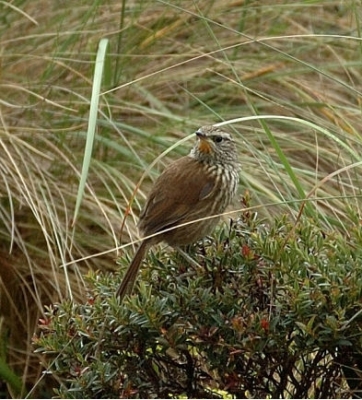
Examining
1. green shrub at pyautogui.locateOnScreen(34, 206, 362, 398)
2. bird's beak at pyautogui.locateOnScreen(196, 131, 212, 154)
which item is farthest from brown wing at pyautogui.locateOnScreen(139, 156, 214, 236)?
green shrub at pyautogui.locateOnScreen(34, 206, 362, 398)

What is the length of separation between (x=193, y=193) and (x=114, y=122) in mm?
1332

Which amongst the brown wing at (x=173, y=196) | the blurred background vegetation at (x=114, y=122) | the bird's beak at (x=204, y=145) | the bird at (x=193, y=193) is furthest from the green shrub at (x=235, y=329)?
the blurred background vegetation at (x=114, y=122)

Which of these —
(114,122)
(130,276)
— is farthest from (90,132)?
(114,122)

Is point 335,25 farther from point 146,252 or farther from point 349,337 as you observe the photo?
point 349,337

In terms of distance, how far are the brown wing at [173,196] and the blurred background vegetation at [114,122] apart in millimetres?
741

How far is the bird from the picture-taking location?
3.56 meters

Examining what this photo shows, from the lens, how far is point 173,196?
3754 millimetres

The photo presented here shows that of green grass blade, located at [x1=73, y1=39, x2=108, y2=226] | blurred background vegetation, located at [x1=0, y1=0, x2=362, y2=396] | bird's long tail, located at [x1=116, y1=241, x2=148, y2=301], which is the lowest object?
blurred background vegetation, located at [x1=0, y1=0, x2=362, y2=396]

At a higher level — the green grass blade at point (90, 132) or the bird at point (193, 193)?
the green grass blade at point (90, 132)

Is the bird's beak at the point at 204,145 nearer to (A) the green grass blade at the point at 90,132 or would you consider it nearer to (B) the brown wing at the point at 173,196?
(B) the brown wing at the point at 173,196

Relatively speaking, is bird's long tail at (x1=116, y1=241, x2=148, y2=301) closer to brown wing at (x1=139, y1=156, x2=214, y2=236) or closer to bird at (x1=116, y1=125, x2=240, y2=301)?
bird at (x1=116, y1=125, x2=240, y2=301)

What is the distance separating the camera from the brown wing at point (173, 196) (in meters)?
3.71

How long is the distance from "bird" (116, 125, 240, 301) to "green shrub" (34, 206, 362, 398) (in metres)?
0.51

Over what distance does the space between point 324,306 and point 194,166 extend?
133 cm
